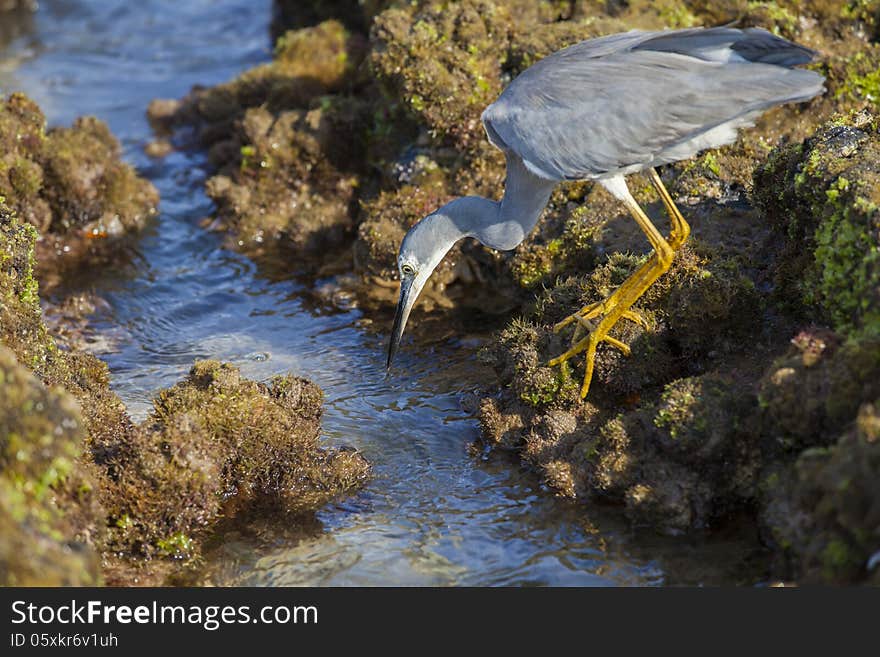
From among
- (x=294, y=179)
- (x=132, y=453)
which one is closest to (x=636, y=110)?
(x=132, y=453)

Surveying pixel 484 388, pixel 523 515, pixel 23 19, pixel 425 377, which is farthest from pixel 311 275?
pixel 23 19

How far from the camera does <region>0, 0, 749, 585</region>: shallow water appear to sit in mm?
5848

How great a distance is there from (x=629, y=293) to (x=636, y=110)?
1.23 m

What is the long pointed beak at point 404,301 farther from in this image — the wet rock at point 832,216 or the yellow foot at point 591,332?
the wet rock at point 832,216

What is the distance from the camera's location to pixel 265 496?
6656 millimetres

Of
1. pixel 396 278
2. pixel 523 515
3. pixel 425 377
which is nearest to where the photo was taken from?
pixel 523 515

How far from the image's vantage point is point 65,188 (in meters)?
10.6

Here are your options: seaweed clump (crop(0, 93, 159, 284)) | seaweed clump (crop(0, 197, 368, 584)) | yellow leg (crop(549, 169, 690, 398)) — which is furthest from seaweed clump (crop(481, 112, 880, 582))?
seaweed clump (crop(0, 93, 159, 284))

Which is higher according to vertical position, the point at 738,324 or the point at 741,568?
the point at 738,324

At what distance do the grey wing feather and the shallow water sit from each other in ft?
7.13

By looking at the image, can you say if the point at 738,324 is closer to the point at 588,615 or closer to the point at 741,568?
the point at 741,568

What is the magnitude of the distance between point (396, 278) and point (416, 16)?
2.84 metres

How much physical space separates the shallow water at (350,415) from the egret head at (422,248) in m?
0.91

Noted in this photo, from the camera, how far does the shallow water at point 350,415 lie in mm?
5848
